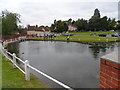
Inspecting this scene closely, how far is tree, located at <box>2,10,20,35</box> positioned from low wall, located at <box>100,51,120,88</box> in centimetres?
3892

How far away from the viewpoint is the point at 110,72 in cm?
196

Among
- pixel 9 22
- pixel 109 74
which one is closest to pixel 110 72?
pixel 109 74

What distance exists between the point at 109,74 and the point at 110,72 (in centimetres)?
5

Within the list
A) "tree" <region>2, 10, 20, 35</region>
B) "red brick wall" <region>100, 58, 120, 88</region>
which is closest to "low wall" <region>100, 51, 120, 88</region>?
"red brick wall" <region>100, 58, 120, 88</region>

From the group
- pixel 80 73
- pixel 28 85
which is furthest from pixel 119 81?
pixel 80 73

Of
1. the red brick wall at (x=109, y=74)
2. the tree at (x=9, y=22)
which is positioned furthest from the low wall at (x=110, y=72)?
the tree at (x=9, y=22)

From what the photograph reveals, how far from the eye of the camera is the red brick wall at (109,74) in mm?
1844

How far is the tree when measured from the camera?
37.2m

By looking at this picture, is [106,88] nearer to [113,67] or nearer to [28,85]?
[113,67]

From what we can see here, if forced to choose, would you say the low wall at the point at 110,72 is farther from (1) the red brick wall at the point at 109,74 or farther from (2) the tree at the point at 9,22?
(2) the tree at the point at 9,22

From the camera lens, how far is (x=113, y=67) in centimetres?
189

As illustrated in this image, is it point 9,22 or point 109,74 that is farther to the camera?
point 9,22

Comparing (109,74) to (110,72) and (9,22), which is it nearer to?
(110,72)

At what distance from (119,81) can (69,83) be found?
3.57 m
